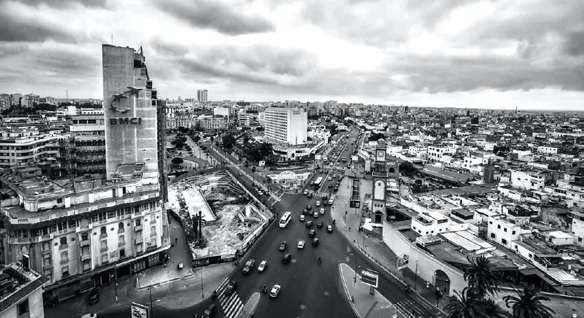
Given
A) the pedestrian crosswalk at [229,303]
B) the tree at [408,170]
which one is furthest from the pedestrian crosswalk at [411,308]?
the tree at [408,170]

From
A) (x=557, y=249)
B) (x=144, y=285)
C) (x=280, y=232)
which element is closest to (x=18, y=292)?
(x=144, y=285)

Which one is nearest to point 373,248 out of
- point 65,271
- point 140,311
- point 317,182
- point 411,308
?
point 411,308

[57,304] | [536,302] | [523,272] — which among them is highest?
[536,302]

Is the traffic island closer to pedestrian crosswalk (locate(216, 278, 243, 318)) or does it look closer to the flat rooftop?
pedestrian crosswalk (locate(216, 278, 243, 318))

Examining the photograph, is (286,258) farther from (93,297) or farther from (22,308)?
(22,308)

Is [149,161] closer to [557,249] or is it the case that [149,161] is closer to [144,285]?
[144,285]

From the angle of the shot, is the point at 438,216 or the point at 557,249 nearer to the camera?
the point at 557,249
